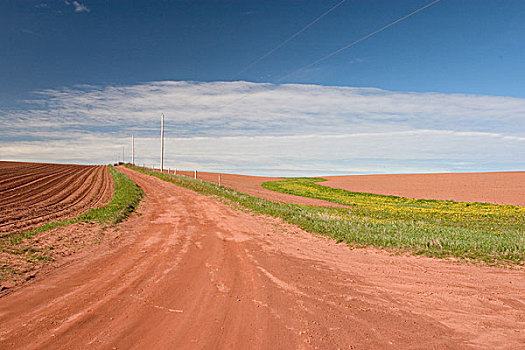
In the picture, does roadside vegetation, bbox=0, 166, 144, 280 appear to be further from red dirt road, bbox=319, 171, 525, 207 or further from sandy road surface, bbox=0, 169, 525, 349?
red dirt road, bbox=319, 171, 525, 207

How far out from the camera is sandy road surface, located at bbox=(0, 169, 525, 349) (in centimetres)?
445

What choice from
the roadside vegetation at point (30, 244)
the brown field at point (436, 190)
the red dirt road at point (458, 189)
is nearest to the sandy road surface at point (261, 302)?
the roadside vegetation at point (30, 244)

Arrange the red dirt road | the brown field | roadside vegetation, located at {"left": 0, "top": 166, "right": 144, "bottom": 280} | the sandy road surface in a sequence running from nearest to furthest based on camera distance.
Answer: the sandy road surface
roadside vegetation, located at {"left": 0, "top": 166, "right": 144, "bottom": 280}
the brown field
the red dirt road

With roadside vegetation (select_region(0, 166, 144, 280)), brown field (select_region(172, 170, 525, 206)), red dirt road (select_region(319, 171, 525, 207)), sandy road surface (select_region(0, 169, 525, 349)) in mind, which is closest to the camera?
sandy road surface (select_region(0, 169, 525, 349))

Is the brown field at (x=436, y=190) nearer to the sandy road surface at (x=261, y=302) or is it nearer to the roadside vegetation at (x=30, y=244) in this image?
the roadside vegetation at (x=30, y=244)

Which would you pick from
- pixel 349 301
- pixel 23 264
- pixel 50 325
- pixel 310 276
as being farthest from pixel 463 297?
pixel 23 264

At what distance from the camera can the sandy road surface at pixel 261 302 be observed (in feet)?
14.6

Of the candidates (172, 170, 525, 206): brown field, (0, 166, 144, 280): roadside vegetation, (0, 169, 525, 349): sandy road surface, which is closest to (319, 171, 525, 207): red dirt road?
(172, 170, 525, 206): brown field

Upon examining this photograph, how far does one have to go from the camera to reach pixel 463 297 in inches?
242

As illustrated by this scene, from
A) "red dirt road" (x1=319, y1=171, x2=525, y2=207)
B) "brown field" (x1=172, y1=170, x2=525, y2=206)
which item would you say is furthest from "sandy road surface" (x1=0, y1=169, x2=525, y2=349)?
"red dirt road" (x1=319, y1=171, x2=525, y2=207)

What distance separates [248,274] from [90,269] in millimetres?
3920

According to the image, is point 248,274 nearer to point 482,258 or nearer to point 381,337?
point 381,337

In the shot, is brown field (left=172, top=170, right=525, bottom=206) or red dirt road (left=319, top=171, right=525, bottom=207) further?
red dirt road (left=319, top=171, right=525, bottom=207)

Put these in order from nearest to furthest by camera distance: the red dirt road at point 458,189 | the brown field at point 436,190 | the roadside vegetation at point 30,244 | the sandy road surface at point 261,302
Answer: the sandy road surface at point 261,302, the roadside vegetation at point 30,244, the brown field at point 436,190, the red dirt road at point 458,189
